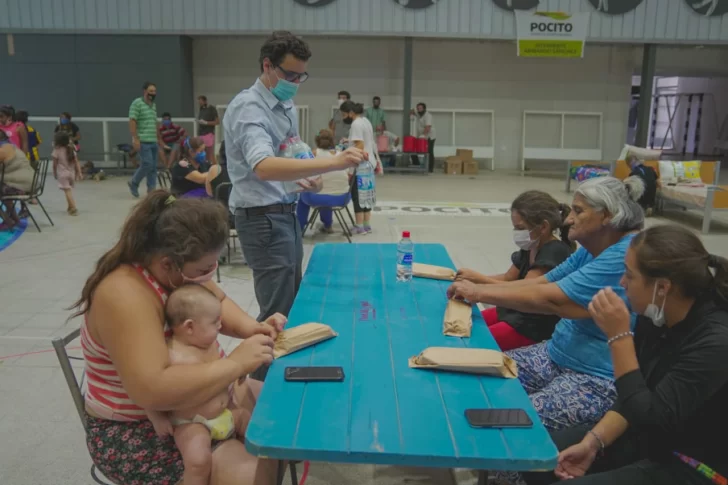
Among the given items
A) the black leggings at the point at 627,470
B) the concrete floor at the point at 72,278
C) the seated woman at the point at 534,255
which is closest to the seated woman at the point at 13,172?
the concrete floor at the point at 72,278

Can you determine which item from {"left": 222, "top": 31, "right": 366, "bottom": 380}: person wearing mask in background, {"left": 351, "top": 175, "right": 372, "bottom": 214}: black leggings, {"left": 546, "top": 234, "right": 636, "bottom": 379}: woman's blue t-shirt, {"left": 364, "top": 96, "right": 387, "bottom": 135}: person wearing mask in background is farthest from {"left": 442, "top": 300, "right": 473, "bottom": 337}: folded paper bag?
{"left": 364, "top": 96, "right": 387, "bottom": 135}: person wearing mask in background

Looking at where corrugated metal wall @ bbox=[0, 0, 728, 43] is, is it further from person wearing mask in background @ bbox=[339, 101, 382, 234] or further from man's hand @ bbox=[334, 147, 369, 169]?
man's hand @ bbox=[334, 147, 369, 169]

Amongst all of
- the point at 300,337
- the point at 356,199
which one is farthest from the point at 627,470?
the point at 356,199

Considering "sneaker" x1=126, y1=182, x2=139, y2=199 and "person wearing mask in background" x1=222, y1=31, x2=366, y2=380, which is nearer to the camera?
"person wearing mask in background" x1=222, y1=31, x2=366, y2=380

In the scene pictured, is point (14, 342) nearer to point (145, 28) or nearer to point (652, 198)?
point (652, 198)

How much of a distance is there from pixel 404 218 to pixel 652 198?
3575 millimetres

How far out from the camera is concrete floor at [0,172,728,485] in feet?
8.18

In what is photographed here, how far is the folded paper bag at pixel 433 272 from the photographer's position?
2.72m

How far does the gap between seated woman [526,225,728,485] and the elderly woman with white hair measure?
24 cm

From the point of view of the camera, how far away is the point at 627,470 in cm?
164

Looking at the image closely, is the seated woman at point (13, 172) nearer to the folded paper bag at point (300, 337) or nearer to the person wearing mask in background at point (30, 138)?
the person wearing mask in background at point (30, 138)

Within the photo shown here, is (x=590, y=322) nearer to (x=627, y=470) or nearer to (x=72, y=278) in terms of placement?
(x=627, y=470)

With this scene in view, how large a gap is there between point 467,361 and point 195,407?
0.78m

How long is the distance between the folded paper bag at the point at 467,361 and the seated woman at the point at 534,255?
2.91 feet
